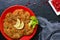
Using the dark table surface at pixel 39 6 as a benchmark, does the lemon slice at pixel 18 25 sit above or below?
below

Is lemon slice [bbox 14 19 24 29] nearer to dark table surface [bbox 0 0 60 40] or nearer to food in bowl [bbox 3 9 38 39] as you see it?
food in bowl [bbox 3 9 38 39]

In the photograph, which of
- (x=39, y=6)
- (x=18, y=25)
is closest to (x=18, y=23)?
(x=18, y=25)

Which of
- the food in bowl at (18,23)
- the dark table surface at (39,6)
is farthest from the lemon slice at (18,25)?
the dark table surface at (39,6)

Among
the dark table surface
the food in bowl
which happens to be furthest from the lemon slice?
the dark table surface

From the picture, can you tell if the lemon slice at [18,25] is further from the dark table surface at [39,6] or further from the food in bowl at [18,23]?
the dark table surface at [39,6]

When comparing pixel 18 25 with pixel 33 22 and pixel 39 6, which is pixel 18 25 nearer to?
pixel 33 22

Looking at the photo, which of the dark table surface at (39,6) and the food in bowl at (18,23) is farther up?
the dark table surface at (39,6)

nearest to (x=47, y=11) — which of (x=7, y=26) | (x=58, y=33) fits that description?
(x=58, y=33)

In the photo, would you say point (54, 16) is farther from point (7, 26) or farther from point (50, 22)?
point (7, 26)
